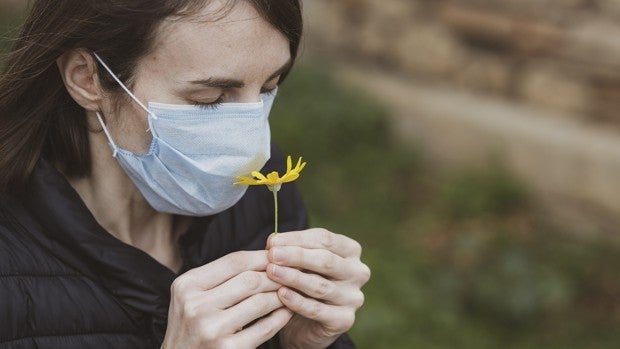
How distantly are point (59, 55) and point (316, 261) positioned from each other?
2.49 feet

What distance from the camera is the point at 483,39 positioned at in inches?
236

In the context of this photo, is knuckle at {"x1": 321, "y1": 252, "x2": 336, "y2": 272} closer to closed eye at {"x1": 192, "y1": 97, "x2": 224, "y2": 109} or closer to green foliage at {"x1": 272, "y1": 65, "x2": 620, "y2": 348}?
closed eye at {"x1": 192, "y1": 97, "x2": 224, "y2": 109}

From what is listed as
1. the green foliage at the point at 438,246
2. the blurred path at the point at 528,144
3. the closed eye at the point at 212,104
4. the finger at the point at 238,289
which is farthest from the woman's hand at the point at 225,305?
the blurred path at the point at 528,144

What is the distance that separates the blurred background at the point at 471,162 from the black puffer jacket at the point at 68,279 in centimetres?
238

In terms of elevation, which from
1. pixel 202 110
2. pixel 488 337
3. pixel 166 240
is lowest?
pixel 488 337

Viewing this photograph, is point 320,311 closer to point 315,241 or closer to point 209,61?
point 315,241

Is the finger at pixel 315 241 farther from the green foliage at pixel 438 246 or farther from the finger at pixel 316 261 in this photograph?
the green foliage at pixel 438 246

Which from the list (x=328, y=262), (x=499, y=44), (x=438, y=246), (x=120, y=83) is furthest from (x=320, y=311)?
(x=499, y=44)

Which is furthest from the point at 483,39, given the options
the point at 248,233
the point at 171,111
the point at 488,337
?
the point at 171,111

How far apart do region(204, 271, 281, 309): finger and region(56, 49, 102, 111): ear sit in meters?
0.56

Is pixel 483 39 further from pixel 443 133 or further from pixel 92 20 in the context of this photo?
pixel 92 20

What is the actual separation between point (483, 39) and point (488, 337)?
183cm

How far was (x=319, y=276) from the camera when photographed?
240cm

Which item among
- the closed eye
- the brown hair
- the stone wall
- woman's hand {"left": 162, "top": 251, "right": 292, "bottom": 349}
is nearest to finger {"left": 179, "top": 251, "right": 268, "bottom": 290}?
woman's hand {"left": 162, "top": 251, "right": 292, "bottom": 349}
